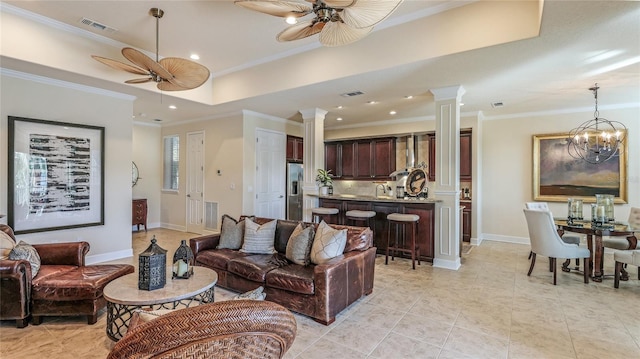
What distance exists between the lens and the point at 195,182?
7180mm

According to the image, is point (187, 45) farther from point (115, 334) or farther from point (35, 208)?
point (115, 334)

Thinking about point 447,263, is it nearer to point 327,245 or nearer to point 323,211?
point 323,211

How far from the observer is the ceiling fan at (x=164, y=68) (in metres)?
3.14

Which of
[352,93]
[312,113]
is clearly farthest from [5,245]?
[312,113]

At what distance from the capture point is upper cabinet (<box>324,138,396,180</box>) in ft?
24.3

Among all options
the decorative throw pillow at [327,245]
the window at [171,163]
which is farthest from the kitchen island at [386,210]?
the window at [171,163]

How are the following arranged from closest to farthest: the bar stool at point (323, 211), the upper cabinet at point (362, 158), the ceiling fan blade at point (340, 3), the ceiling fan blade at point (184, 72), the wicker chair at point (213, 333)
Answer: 1. the wicker chair at point (213, 333)
2. the ceiling fan blade at point (340, 3)
3. the ceiling fan blade at point (184, 72)
4. the bar stool at point (323, 211)
5. the upper cabinet at point (362, 158)

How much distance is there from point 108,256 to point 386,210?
4625mm

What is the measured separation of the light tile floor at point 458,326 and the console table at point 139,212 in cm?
455

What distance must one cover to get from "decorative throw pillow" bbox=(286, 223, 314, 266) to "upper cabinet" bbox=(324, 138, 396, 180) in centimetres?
444

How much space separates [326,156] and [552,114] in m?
5.10

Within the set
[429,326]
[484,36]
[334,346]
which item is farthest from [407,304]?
[484,36]

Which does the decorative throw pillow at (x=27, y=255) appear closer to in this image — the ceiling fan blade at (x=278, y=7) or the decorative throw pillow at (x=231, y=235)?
the decorative throw pillow at (x=231, y=235)

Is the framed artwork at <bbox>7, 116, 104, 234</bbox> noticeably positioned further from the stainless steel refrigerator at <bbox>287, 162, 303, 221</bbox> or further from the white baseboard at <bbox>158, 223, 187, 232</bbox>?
the stainless steel refrigerator at <bbox>287, 162, 303, 221</bbox>
